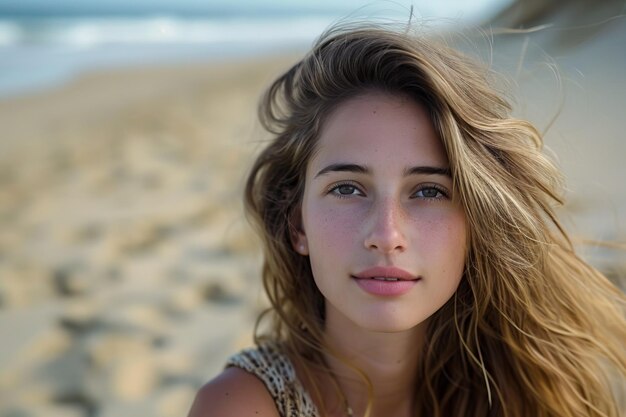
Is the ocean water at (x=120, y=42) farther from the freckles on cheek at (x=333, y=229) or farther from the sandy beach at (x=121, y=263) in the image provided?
the freckles on cheek at (x=333, y=229)

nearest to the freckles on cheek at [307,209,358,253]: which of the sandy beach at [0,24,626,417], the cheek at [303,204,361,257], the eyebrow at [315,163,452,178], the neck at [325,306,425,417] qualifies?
the cheek at [303,204,361,257]

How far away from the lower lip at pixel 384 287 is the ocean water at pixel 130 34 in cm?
910

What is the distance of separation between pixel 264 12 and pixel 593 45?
20655 mm

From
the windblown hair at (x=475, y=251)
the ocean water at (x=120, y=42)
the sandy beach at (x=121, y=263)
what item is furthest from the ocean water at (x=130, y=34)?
the windblown hair at (x=475, y=251)

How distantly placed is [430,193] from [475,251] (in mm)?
221

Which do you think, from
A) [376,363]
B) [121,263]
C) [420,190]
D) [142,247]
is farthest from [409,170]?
[142,247]

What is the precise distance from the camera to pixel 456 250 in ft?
6.22

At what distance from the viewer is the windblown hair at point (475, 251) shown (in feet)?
6.34

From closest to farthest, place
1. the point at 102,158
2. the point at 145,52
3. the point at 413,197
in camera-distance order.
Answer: the point at 413,197 < the point at 102,158 < the point at 145,52

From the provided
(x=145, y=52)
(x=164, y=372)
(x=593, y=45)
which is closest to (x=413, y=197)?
(x=164, y=372)

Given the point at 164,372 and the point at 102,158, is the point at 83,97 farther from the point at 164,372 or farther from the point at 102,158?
the point at 164,372

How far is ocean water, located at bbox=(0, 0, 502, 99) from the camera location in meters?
13.3

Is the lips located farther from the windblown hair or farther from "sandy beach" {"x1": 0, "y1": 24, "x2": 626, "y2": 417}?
"sandy beach" {"x1": 0, "y1": 24, "x2": 626, "y2": 417}

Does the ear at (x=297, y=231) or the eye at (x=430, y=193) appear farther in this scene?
the ear at (x=297, y=231)
